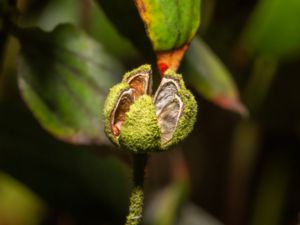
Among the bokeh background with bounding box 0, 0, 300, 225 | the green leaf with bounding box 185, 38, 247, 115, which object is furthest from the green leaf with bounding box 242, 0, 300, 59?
the green leaf with bounding box 185, 38, 247, 115

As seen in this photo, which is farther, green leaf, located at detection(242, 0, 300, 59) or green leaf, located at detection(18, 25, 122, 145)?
green leaf, located at detection(242, 0, 300, 59)

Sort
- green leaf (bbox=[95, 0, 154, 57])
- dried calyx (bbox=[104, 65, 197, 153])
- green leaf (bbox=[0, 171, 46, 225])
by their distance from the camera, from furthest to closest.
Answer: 1. green leaf (bbox=[0, 171, 46, 225])
2. green leaf (bbox=[95, 0, 154, 57])
3. dried calyx (bbox=[104, 65, 197, 153])

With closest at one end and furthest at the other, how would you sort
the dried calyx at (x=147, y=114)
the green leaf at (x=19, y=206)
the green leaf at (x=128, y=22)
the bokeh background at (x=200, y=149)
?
the dried calyx at (x=147, y=114)
the green leaf at (x=128, y=22)
the bokeh background at (x=200, y=149)
the green leaf at (x=19, y=206)

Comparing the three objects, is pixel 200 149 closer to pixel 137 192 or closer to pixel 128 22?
pixel 128 22

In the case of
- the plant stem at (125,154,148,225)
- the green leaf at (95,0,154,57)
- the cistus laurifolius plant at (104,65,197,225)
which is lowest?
the plant stem at (125,154,148,225)

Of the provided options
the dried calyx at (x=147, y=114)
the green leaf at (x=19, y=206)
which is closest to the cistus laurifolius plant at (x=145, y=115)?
the dried calyx at (x=147, y=114)

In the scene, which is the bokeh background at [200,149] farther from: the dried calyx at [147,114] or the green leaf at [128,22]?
the dried calyx at [147,114]

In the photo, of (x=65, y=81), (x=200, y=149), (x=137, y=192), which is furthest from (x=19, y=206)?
(x=137, y=192)

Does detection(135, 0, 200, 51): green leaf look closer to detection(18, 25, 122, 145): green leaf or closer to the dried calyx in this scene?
the dried calyx
